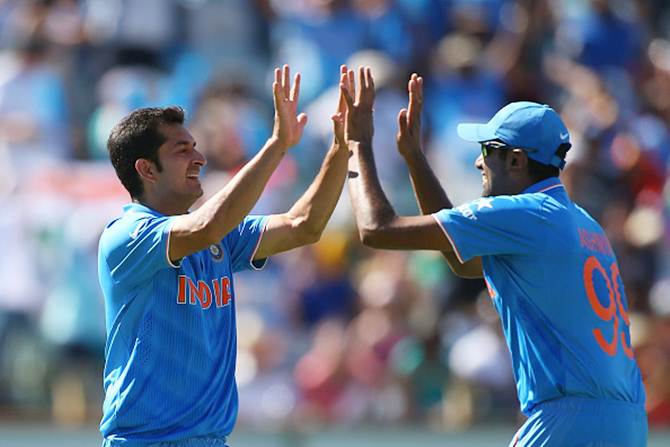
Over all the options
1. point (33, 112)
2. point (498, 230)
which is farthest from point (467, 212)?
point (33, 112)

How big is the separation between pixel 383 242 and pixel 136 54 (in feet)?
26.3

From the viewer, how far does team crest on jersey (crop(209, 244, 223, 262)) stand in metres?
5.98

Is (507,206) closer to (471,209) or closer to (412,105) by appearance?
(471,209)

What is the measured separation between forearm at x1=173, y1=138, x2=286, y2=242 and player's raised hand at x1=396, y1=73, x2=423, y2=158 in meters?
A: 0.84

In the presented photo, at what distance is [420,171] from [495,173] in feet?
1.97

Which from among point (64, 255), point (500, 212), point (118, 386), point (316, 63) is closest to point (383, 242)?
point (500, 212)

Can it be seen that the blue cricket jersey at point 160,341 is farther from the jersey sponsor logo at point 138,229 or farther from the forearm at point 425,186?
the forearm at point 425,186

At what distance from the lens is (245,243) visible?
6211 millimetres

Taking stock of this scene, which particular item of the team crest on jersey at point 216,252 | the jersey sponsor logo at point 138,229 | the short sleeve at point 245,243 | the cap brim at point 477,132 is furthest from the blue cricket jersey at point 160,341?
the cap brim at point 477,132

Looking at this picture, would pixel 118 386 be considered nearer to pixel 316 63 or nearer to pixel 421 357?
pixel 421 357

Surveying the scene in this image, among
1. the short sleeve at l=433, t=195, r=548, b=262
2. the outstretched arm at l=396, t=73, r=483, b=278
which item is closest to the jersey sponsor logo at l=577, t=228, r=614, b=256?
the short sleeve at l=433, t=195, r=548, b=262

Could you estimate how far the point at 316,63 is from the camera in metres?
13.1

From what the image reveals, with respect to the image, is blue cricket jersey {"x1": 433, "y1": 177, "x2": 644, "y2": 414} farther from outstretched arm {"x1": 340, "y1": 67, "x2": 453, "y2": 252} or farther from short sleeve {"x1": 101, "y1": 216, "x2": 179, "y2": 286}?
short sleeve {"x1": 101, "y1": 216, "x2": 179, "y2": 286}

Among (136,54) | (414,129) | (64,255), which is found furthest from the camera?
(136,54)
